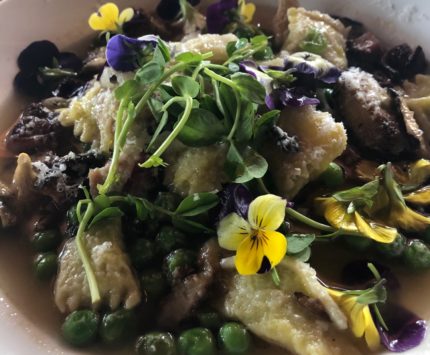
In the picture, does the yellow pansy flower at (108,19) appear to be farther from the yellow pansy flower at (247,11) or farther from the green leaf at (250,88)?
the green leaf at (250,88)

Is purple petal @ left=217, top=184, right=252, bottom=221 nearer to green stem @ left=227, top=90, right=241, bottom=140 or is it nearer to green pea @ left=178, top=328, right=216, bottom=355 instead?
green stem @ left=227, top=90, right=241, bottom=140

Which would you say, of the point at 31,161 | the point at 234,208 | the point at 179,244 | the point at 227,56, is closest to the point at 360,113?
the point at 227,56

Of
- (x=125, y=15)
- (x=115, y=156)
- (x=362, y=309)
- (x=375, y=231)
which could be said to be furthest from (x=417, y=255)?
(x=125, y=15)

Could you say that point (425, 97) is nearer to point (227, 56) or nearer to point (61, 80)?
point (227, 56)

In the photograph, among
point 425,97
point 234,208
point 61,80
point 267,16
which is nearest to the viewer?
point 234,208

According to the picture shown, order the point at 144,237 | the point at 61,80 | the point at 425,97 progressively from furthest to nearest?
1. the point at 61,80
2. the point at 425,97
3. the point at 144,237

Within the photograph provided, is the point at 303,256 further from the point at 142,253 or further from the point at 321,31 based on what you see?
the point at 321,31
